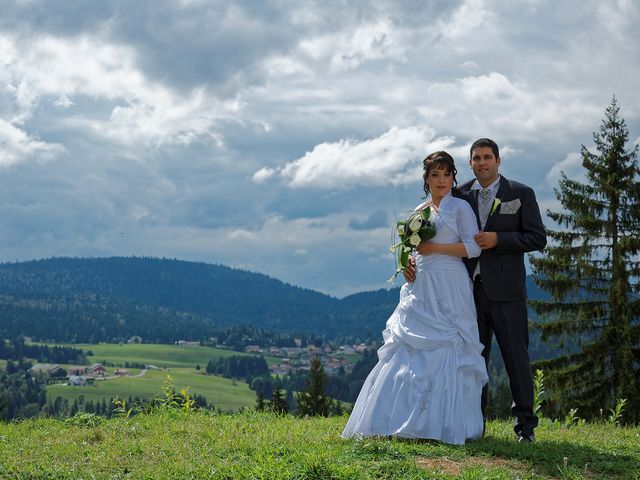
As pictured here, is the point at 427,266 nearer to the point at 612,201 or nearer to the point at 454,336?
the point at 454,336

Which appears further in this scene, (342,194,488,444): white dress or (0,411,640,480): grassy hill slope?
(342,194,488,444): white dress

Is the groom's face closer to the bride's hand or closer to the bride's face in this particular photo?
the bride's face

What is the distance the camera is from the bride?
793 cm

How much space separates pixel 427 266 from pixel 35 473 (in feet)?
14.8

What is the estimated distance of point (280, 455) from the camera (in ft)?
23.1

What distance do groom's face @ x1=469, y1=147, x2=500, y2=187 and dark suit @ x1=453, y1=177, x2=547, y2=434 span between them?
170mm

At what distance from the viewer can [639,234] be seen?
32406 millimetres

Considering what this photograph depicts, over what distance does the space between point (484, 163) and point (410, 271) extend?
1461mm

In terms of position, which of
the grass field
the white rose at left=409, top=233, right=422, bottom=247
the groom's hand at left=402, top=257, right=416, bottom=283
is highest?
the white rose at left=409, top=233, right=422, bottom=247

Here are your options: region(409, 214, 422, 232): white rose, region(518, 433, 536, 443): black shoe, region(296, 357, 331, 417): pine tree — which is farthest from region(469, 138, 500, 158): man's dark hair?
region(296, 357, 331, 417): pine tree

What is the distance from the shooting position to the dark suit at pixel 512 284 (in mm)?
8312

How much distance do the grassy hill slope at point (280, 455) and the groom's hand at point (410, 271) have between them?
184 cm

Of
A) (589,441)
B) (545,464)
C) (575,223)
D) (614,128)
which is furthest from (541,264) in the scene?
(545,464)

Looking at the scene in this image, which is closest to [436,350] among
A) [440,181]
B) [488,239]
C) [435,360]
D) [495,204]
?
[435,360]
